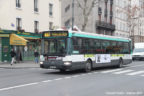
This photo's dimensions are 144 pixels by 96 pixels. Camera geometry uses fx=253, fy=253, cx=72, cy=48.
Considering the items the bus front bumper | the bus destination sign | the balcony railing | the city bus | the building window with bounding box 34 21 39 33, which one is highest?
the balcony railing

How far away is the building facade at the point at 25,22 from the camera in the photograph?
94.6ft

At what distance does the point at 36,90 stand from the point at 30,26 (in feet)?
76.4

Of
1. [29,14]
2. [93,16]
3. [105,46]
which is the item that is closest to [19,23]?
[29,14]

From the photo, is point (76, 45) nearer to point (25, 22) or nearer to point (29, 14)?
point (25, 22)

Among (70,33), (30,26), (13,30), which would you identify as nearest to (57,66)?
(70,33)

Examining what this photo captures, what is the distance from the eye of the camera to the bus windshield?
612 inches

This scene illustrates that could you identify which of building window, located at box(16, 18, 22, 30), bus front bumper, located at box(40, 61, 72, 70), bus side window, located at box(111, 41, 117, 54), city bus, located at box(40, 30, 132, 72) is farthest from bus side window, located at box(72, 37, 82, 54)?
building window, located at box(16, 18, 22, 30)

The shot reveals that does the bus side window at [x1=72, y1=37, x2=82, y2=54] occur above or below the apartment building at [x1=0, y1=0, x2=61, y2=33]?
below

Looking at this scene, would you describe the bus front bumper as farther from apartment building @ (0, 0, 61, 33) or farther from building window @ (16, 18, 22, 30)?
building window @ (16, 18, 22, 30)

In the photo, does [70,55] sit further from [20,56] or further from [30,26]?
[30,26]

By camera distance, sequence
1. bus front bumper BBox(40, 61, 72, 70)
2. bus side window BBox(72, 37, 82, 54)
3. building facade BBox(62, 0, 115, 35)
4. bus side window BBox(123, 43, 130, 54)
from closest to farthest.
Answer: bus front bumper BBox(40, 61, 72, 70) → bus side window BBox(72, 37, 82, 54) → bus side window BBox(123, 43, 130, 54) → building facade BBox(62, 0, 115, 35)

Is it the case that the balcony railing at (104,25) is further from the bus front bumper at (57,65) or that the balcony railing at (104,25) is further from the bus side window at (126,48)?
the bus front bumper at (57,65)

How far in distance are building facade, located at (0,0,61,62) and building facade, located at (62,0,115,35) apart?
11874 mm

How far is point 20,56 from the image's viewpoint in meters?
30.0
